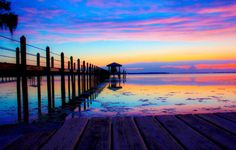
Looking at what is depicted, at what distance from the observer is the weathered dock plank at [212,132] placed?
234 cm

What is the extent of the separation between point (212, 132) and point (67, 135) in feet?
5.42

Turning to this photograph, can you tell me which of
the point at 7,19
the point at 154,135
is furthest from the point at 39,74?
the point at 154,135

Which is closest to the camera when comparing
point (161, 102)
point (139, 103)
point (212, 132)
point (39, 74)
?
point (212, 132)

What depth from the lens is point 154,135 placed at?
2.63 metres

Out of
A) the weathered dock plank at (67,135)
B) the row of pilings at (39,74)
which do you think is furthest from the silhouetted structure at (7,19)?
the weathered dock plank at (67,135)

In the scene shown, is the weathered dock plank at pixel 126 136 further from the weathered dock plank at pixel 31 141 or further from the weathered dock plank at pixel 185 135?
the weathered dock plank at pixel 31 141

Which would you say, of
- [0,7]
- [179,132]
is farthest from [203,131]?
[0,7]

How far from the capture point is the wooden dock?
7.53 ft

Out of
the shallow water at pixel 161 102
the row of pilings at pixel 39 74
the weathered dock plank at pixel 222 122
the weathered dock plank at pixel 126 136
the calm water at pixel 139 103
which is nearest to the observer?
the weathered dock plank at pixel 126 136

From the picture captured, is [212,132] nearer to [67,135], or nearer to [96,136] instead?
[96,136]

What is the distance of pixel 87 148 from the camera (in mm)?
2236

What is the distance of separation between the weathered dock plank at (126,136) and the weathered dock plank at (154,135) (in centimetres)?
8

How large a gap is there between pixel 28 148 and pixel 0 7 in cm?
1977

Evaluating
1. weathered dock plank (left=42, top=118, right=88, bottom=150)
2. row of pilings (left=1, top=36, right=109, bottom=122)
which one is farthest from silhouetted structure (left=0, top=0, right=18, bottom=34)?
weathered dock plank (left=42, top=118, right=88, bottom=150)
